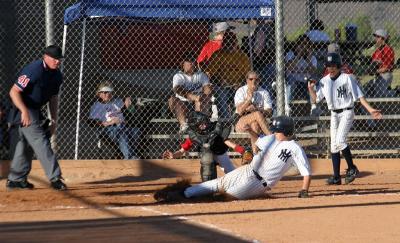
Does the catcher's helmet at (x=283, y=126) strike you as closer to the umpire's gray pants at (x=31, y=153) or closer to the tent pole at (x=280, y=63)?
the umpire's gray pants at (x=31, y=153)

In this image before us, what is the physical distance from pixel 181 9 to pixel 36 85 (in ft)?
11.6

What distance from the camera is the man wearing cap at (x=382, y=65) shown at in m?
14.5

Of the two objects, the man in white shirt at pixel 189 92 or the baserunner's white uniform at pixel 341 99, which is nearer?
the baserunner's white uniform at pixel 341 99

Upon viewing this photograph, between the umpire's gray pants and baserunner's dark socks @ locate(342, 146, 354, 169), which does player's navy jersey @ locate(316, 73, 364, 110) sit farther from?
the umpire's gray pants

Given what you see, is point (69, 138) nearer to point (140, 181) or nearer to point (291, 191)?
point (140, 181)

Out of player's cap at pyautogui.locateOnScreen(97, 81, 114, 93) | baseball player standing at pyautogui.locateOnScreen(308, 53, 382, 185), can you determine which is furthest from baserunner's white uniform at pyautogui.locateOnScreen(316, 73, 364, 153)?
player's cap at pyautogui.locateOnScreen(97, 81, 114, 93)

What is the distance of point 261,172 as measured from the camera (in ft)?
32.7

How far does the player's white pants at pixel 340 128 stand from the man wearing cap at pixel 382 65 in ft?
8.44

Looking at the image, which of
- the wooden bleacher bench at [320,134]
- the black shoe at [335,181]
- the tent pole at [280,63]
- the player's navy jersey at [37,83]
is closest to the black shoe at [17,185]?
the player's navy jersey at [37,83]

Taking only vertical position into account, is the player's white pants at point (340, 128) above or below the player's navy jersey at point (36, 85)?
below

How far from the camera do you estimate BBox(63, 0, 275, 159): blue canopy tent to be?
533 inches

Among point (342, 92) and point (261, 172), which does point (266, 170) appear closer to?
point (261, 172)

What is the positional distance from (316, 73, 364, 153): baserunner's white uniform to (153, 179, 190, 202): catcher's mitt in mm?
2412

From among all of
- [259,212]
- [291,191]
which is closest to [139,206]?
[259,212]
